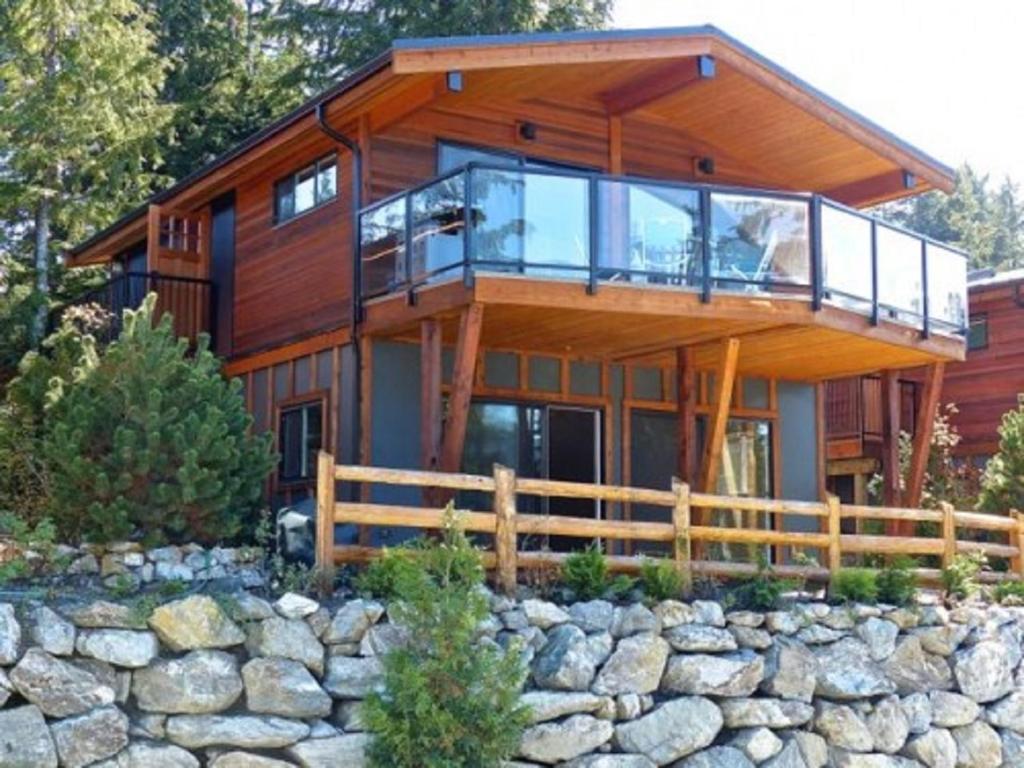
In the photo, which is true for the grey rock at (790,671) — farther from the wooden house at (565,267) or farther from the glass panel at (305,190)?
the glass panel at (305,190)

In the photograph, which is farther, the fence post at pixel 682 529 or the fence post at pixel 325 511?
the fence post at pixel 682 529

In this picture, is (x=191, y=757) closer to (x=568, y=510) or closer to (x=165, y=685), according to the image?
(x=165, y=685)

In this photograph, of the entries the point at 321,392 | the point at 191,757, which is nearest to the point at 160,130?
the point at 321,392

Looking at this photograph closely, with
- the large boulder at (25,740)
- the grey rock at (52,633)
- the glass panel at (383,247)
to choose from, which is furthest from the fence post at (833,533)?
the large boulder at (25,740)

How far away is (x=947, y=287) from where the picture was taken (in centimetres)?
1477

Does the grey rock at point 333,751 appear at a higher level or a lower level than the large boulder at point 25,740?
lower

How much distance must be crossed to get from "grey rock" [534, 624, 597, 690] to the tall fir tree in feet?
39.1

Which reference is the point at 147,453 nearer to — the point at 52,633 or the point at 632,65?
the point at 52,633

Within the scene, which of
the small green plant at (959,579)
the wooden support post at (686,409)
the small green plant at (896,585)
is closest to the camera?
the small green plant at (896,585)

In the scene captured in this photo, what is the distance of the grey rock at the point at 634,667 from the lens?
32.1 ft

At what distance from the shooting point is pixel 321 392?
13.9m

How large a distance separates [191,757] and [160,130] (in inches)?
625

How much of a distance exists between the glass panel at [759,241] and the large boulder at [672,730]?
14.1 ft

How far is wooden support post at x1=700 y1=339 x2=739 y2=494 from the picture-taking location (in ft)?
42.7
